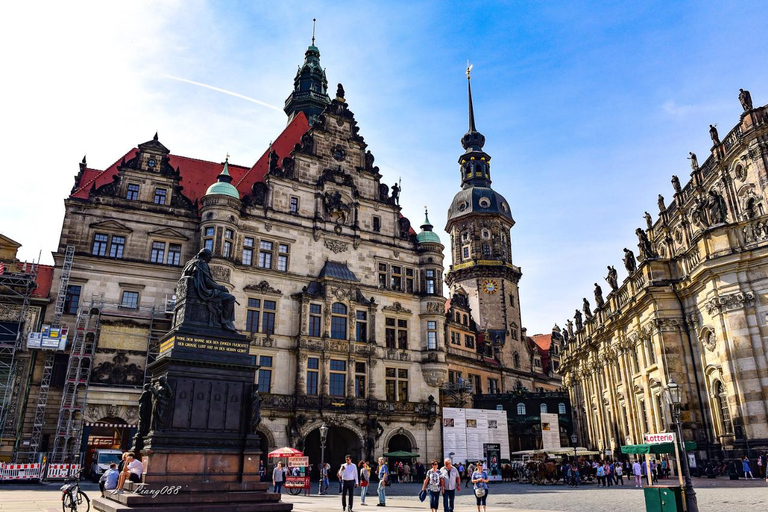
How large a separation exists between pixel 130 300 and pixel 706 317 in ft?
104

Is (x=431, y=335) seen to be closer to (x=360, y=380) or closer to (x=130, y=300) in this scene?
(x=360, y=380)

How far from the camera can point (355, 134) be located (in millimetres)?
43594

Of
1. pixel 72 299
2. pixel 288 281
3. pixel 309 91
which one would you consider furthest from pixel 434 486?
pixel 309 91

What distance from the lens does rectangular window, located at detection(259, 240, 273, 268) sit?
37250mm

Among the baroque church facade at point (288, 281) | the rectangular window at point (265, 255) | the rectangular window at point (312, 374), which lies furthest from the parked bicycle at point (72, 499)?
the rectangular window at point (265, 255)

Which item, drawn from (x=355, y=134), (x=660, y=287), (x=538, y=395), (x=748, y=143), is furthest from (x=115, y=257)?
(x=538, y=395)

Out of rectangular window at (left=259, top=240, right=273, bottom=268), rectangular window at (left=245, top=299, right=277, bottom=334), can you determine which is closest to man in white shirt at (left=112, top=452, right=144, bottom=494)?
rectangular window at (left=245, top=299, right=277, bottom=334)

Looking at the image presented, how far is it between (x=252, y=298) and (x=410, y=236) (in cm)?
1353

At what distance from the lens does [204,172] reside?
4275cm

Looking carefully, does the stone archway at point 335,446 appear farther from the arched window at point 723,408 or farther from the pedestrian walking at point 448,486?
the pedestrian walking at point 448,486

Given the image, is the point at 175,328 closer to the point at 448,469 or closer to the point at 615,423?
the point at 448,469

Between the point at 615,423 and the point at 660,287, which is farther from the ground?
the point at 660,287

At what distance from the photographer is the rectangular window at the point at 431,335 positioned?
4131cm

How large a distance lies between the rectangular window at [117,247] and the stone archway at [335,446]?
1575 centimetres
